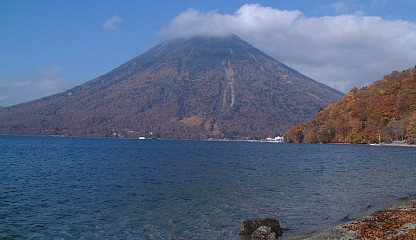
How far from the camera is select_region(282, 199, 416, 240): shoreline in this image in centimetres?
1535

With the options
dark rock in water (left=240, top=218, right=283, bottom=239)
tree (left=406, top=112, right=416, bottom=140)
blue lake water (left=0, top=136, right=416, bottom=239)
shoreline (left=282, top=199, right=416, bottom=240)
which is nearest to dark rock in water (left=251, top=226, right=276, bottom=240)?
dark rock in water (left=240, top=218, right=283, bottom=239)

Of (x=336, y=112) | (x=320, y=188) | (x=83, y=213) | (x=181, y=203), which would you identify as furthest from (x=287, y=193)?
(x=336, y=112)

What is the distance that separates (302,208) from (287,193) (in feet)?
17.8

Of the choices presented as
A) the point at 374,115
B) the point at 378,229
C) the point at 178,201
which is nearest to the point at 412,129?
the point at 374,115

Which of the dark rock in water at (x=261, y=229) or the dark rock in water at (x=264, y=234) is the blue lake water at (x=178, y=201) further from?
the dark rock in water at (x=264, y=234)

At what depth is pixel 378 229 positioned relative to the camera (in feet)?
54.0

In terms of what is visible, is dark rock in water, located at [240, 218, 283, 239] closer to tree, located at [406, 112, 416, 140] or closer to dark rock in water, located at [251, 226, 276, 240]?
dark rock in water, located at [251, 226, 276, 240]

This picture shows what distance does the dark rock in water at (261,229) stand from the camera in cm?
1830

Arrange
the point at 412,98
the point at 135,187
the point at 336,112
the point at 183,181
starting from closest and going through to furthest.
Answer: the point at 135,187
the point at 183,181
the point at 412,98
the point at 336,112

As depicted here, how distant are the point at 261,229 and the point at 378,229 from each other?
5.18 meters

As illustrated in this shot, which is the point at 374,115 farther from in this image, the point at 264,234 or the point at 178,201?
the point at 264,234

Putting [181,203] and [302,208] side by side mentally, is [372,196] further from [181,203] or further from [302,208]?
[181,203]

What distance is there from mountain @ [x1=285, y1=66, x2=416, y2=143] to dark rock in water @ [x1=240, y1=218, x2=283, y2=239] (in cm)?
10706

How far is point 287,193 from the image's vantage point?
3042 cm
